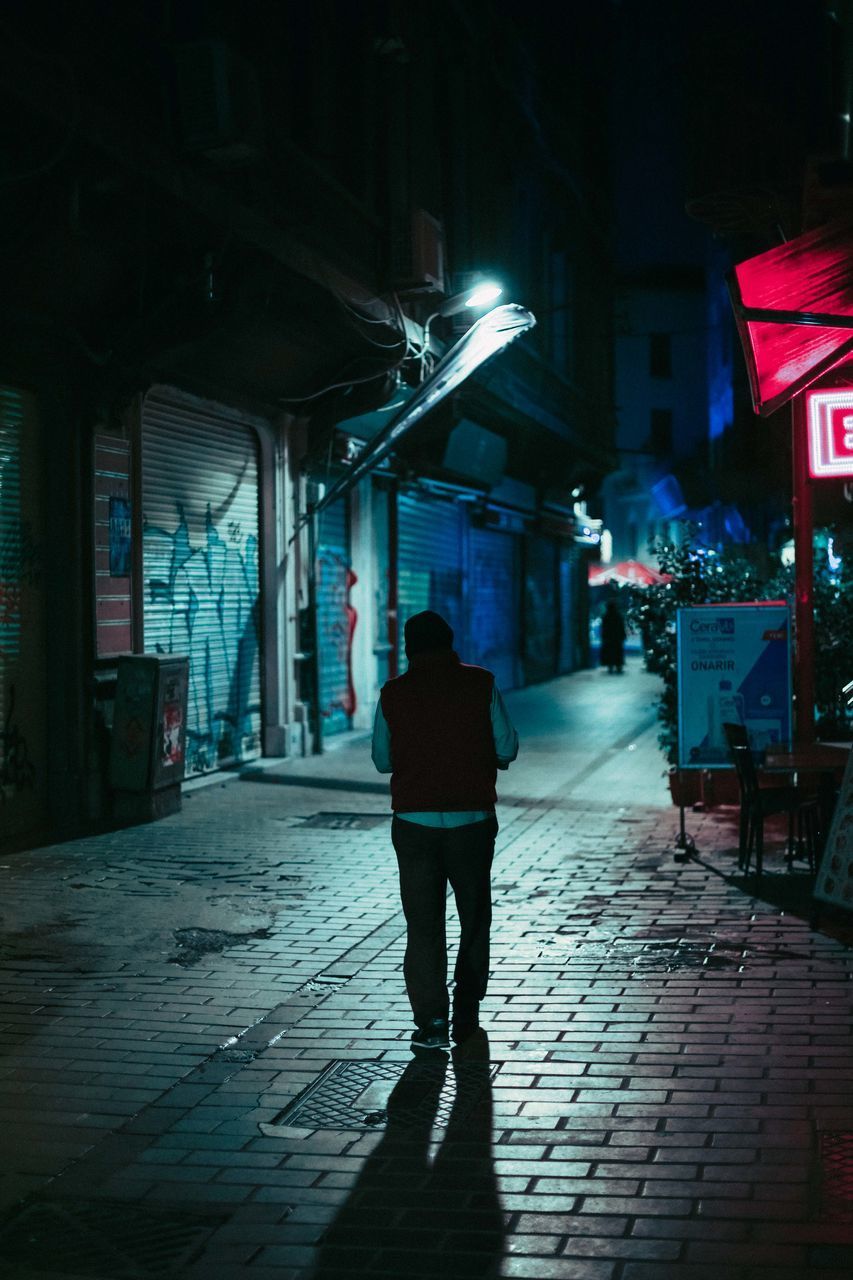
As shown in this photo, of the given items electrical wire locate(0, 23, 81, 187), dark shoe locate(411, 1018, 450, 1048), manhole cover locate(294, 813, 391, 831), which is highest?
electrical wire locate(0, 23, 81, 187)

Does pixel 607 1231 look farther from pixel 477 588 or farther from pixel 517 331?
pixel 477 588

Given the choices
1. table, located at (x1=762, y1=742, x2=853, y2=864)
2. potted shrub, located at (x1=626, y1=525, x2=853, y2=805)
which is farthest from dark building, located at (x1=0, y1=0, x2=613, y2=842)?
table, located at (x1=762, y1=742, x2=853, y2=864)

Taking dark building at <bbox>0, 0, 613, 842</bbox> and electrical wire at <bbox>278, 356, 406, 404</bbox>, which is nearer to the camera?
dark building at <bbox>0, 0, 613, 842</bbox>

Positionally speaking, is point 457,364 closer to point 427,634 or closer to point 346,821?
point 346,821

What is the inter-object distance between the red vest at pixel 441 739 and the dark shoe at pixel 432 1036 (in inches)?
33.8

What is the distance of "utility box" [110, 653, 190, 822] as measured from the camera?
1152cm

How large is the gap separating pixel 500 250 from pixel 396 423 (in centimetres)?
856

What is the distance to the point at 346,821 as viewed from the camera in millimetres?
11953

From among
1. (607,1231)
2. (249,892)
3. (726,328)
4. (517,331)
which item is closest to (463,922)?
(607,1231)

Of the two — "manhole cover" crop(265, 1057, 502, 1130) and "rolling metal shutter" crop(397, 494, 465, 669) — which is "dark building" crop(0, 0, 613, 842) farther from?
"manhole cover" crop(265, 1057, 502, 1130)

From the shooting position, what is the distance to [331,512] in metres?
17.8

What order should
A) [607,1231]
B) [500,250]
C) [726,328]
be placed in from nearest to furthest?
[607,1231], [500,250], [726,328]

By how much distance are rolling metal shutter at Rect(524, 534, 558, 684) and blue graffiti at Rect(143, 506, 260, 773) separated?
1436 centimetres

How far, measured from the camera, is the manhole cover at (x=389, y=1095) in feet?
16.4
